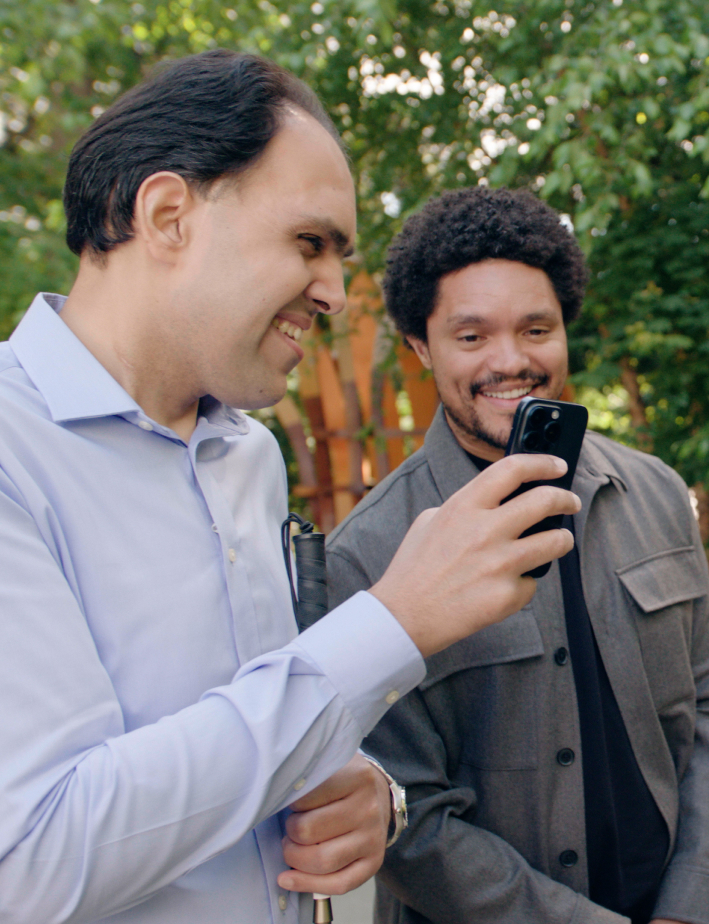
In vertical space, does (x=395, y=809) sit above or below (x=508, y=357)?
below

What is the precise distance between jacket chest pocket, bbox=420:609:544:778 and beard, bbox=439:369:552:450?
0.39m

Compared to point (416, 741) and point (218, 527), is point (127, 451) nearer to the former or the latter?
point (218, 527)

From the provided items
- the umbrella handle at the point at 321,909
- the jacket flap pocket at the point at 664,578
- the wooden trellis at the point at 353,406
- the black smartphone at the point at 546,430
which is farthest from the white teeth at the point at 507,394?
the wooden trellis at the point at 353,406

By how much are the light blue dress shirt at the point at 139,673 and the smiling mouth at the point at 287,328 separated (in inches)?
8.0

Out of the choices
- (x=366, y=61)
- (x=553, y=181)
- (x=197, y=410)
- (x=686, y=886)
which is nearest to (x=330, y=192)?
(x=197, y=410)

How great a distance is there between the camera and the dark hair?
1.11m

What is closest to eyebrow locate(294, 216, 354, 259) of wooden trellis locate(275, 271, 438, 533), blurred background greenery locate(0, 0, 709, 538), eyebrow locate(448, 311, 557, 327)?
eyebrow locate(448, 311, 557, 327)

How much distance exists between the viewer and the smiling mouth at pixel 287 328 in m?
1.16

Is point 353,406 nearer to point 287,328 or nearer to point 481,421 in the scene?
point 481,421

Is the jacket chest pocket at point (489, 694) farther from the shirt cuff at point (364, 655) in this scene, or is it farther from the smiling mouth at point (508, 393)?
the shirt cuff at point (364, 655)

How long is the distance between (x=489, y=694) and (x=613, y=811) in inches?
13.2

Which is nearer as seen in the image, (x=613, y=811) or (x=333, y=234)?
(x=333, y=234)

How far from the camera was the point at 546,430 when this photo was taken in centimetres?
112

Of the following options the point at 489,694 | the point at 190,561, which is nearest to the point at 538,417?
the point at 190,561
